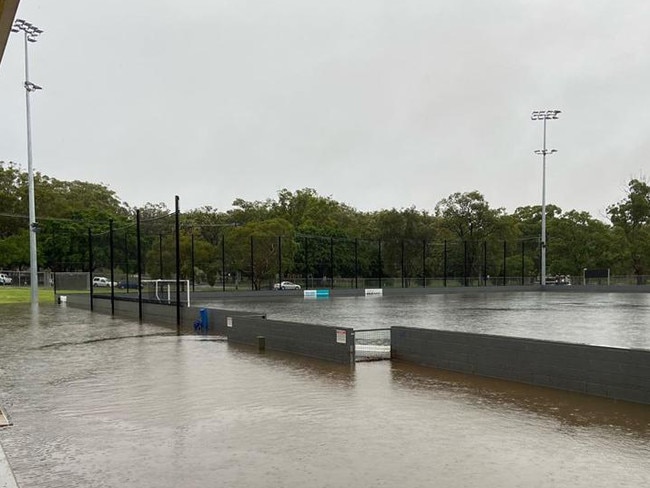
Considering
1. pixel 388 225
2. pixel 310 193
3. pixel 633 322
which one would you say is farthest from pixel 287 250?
pixel 633 322

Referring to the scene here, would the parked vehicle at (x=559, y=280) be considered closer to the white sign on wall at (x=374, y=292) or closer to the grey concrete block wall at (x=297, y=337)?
the white sign on wall at (x=374, y=292)

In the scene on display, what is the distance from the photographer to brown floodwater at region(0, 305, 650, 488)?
20.7 feet

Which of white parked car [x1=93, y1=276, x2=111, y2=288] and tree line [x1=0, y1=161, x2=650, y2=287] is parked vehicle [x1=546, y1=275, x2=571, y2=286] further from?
white parked car [x1=93, y1=276, x2=111, y2=288]

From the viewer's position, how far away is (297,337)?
15031mm

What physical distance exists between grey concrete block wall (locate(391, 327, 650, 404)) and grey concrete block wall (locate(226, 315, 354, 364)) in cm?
119

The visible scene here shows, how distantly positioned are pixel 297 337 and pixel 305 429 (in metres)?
6.98

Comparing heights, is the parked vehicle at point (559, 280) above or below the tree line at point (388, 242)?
below

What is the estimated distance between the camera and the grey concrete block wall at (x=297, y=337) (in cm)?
1359

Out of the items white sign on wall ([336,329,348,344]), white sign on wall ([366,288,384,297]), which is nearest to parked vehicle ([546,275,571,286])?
white sign on wall ([366,288,384,297])

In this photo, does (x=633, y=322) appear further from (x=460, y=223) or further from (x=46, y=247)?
(x=46, y=247)

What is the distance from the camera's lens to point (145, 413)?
901 centimetres

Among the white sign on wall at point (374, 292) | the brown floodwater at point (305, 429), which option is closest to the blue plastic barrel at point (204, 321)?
the brown floodwater at point (305, 429)

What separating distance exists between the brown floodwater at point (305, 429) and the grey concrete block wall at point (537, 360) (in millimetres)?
311

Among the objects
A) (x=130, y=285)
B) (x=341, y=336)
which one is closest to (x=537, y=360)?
(x=341, y=336)
